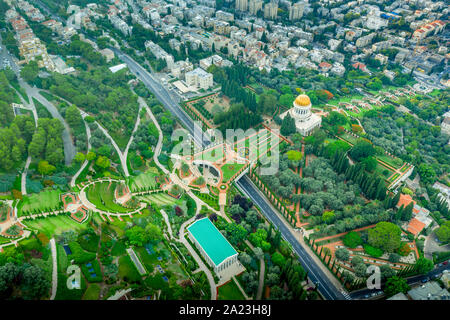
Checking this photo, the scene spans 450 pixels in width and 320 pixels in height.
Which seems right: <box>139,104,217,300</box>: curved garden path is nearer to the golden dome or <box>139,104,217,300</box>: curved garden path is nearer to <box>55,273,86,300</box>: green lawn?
<box>55,273,86,300</box>: green lawn

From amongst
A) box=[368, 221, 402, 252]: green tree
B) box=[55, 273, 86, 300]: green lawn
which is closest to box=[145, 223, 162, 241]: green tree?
box=[55, 273, 86, 300]: green lawn

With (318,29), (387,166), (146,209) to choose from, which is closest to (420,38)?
(318,29)

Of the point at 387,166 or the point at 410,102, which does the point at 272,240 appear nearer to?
the point at 387,166

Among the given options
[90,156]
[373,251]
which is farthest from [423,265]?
[90,156]

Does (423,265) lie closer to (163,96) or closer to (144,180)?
(144,180)

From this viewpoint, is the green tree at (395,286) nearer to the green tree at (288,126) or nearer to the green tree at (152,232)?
the green tree at (152,232)

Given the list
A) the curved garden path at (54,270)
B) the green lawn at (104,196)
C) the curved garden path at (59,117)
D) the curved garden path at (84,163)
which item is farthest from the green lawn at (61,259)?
the curved garden path at (59,117)
